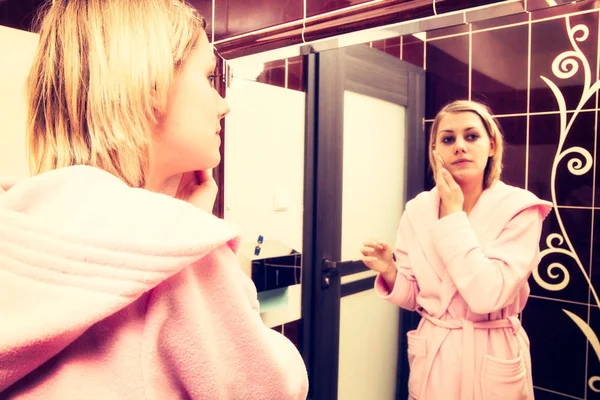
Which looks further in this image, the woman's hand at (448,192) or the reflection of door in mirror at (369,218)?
the reflection of door in mirror at (369,218)

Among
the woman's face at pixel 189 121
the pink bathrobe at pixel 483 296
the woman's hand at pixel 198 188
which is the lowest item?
the pink bathrobe at pixel 483 296

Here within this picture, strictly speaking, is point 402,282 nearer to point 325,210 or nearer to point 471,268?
point 471,268

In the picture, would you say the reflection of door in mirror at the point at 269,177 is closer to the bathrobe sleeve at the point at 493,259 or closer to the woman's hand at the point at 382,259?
the woman's hand at the point at 382,259

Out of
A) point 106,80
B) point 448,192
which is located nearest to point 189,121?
point 106,80

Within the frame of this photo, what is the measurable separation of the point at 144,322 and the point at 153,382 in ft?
0.17

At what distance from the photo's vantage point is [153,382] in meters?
0.34

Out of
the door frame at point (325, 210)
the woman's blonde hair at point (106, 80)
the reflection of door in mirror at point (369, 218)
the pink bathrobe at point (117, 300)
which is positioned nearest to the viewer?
the pink bathrobe at point (117, 300)

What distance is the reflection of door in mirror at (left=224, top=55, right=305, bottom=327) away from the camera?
114cm

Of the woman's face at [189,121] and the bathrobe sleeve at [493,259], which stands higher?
the woman's face at [189,121]

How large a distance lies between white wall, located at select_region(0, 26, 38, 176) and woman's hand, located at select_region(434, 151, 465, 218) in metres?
0.95

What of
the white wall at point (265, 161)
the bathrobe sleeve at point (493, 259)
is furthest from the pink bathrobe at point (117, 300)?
the white wall at point (265, 161)

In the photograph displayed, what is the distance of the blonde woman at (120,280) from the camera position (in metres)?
0.32

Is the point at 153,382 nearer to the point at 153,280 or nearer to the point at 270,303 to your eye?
the point at 153,280

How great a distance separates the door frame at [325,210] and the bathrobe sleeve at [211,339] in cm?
82
